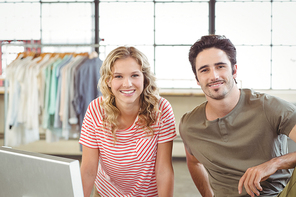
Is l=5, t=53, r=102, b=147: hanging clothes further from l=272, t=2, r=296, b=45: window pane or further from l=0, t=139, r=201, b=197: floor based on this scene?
l=272, t=2, r=296, b=45: window pane

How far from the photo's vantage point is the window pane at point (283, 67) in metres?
3.87

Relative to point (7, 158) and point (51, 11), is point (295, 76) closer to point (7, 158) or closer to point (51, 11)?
point (51, 11)

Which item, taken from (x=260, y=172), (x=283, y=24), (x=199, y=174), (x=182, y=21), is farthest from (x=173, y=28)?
(x=260, y=172)

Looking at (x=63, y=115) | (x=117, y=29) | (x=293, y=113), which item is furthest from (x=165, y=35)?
(x=293, y=113)

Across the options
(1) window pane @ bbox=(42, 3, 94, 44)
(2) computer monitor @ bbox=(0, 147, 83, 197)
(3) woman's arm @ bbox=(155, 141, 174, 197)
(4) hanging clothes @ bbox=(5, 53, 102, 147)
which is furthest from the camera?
(1) window pane @ bbox=(42, 3, 94, 44)

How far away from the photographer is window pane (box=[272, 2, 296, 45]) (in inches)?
151

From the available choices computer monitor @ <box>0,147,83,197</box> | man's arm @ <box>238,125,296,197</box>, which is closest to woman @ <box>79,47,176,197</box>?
man's arm @ <box>238,125,296,197</box>

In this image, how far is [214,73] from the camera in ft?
4.16

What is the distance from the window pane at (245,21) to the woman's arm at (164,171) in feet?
9.67

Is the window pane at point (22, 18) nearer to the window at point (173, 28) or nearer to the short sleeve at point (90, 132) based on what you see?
the window at point (173, 28)

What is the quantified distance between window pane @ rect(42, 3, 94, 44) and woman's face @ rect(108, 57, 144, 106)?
2.90 meters

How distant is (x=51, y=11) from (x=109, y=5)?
0.86m

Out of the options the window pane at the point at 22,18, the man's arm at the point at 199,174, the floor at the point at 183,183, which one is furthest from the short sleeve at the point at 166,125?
the window pane at the point at 22,18

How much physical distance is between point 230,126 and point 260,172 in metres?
0.26
